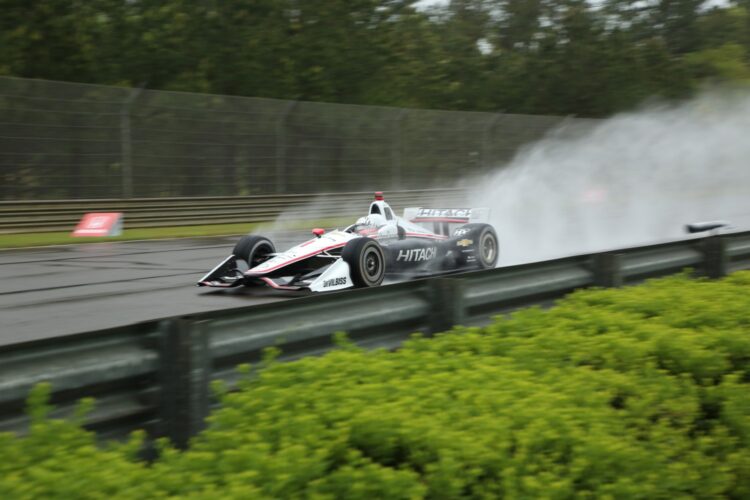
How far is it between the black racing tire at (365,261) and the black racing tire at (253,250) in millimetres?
1304

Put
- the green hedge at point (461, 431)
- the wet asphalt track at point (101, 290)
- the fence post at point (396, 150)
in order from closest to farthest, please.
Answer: the green hedge at point (461, 431) → the wet asphalt track at point (101, 290) → the fence post at point (396, 150)

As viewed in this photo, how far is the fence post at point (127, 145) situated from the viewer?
1981 centimetres

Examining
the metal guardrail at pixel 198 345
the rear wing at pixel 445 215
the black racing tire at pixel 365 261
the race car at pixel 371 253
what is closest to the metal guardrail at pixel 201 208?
the race car at pixel 371 253

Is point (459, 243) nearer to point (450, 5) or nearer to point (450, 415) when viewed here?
point (450, 415)

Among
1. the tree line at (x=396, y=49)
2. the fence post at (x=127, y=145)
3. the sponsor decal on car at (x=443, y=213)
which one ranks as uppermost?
the tree line at (x=396, y=49)

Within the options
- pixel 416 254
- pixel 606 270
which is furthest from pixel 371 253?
pixel 606 270

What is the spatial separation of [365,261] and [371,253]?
17cm

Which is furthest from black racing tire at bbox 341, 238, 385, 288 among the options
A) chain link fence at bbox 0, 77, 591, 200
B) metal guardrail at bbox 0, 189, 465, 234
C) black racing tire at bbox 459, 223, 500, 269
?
chain link fence at bbox 0, 77, 591, 200

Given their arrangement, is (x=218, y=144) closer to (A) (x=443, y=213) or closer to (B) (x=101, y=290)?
(A) (x=443, y=213)

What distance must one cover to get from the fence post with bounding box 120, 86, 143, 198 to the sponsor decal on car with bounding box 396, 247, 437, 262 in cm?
1080

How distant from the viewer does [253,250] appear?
34.6 feet

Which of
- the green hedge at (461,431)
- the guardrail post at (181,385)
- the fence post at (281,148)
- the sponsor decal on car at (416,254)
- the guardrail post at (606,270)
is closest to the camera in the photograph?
the green hedge at (461,431)

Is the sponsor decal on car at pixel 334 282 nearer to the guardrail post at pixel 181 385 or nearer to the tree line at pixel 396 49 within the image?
the guardrail post at pixel 181 385

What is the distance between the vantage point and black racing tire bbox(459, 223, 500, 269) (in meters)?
11.7
